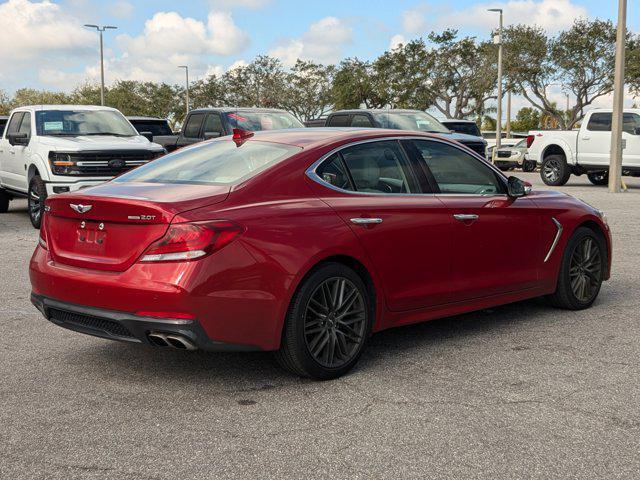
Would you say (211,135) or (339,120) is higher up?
(339,120)

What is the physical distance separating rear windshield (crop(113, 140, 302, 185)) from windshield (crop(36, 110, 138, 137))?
362 inches

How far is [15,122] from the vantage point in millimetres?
15500

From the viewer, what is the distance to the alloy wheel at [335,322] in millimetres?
5086

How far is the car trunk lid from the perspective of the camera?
4742 mm

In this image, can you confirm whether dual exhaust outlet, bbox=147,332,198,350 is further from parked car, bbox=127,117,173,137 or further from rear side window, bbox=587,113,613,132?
rear side window, bbox=587,113,613,132

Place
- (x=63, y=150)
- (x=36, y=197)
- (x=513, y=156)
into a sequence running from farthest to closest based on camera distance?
(x=513, y=156)
(x=36, y=197)
(x=63, y=150)

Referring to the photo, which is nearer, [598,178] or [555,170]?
[555,170]

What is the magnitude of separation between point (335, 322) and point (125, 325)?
47.9 inches

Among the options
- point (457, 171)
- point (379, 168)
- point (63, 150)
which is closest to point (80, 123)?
point (63, 150)

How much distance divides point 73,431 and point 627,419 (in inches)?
108

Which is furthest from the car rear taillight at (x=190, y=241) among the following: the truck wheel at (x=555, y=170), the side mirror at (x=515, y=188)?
the truck wheel at (x=555, y=170)

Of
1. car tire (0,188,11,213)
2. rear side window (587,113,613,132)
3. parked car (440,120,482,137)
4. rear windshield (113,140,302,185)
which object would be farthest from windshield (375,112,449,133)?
rear windshield (113,140,302,185)

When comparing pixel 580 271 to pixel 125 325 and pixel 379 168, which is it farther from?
pixel 125 325

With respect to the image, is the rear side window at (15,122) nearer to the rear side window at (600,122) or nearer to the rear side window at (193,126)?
the rear side window at (193,126)
